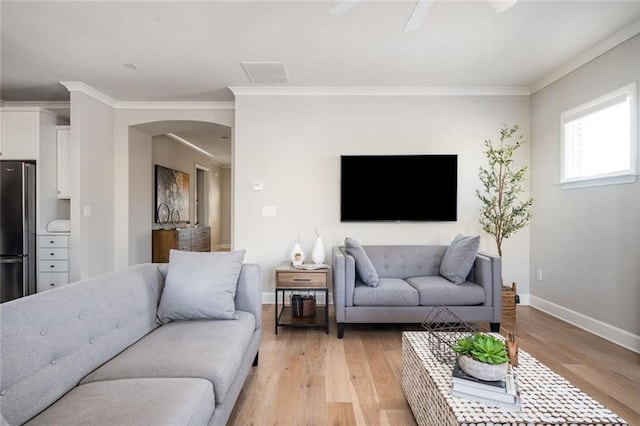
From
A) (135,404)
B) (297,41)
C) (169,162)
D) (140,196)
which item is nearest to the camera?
(135,404)

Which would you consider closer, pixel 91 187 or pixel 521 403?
pixel 521 403

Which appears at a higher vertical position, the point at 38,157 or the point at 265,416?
the point at 38,157

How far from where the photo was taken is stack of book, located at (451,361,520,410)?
4.19 feet

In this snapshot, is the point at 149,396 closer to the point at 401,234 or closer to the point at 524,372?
the point at 524,372

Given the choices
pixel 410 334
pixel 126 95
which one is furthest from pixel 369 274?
pixel 126 95

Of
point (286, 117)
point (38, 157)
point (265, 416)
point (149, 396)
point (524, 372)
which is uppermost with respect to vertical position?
point (286, 117)

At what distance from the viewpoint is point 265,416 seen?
1.85 meters

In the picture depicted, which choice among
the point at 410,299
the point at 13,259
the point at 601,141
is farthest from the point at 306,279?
the point at 13,259

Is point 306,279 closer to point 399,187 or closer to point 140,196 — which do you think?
point 399,187

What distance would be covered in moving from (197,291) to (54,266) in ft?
10.5

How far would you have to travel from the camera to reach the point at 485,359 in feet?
4.43

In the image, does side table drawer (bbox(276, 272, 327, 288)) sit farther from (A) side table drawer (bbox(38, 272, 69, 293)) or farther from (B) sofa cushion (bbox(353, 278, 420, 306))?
(A) side table drawer (bbox(38, 272, 69, 293))

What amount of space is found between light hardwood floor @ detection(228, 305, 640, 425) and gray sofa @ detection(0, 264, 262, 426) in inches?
12.7

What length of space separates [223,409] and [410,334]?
3.87 feet
